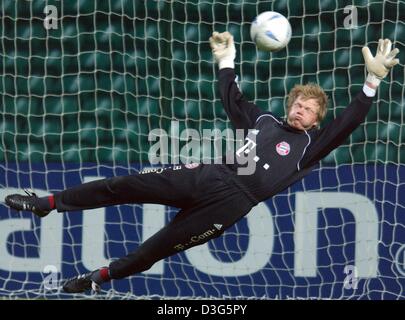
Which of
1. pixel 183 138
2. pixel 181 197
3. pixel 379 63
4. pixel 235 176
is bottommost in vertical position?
pixel 181 197

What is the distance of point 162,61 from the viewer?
9.11 metres

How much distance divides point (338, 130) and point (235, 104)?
2.11 ft

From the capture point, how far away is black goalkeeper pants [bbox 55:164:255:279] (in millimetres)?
6824

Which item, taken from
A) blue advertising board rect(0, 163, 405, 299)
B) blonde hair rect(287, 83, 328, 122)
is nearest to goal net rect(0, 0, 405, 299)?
blue advertising board rect(0, 163, 405, 299)

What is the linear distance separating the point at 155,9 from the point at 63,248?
1.92 m

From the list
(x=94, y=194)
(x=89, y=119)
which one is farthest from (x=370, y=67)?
(x=89, y=119)

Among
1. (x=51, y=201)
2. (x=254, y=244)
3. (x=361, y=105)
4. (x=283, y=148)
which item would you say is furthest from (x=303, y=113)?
(x=254, y=244)

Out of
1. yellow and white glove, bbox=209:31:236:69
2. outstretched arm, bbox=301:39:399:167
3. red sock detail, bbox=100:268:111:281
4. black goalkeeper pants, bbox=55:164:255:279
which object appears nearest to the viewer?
outstretched arm, bbox=301:39:399:167

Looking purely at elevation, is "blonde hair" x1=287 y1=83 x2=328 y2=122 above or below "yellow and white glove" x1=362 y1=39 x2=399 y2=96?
below

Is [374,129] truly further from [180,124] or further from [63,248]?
[63,248]

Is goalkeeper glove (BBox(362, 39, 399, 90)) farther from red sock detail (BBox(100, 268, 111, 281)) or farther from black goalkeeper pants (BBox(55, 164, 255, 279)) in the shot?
red sock detail (BBox(100, 268, 111, 281))

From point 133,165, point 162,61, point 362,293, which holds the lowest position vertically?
point 362,293

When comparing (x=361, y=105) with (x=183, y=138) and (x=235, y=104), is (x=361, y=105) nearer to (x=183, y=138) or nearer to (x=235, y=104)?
(x=235, y=104)

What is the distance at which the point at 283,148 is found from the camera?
6.91m
